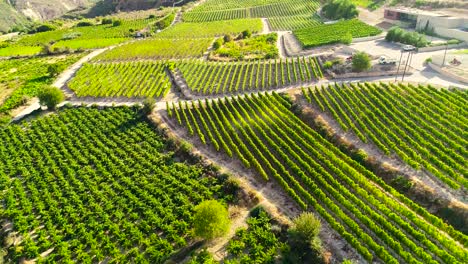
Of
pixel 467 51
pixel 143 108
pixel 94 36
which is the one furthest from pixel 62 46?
pixel 467 51

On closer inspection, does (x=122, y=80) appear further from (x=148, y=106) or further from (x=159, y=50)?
(x=159, y=50)

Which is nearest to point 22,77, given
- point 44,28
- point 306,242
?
point 44,28

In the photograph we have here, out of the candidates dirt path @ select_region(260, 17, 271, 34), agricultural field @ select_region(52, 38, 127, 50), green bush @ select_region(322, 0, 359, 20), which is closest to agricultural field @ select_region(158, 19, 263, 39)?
dirt path @ select_region(260, 17, 271, 34)

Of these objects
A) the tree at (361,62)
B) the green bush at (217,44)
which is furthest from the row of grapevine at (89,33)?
the tree at (361,62)

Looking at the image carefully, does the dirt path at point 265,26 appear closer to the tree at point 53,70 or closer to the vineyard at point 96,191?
the tree at point 53,70

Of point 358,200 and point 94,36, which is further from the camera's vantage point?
point 94,36

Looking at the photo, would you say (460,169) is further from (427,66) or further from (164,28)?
(164,28)
